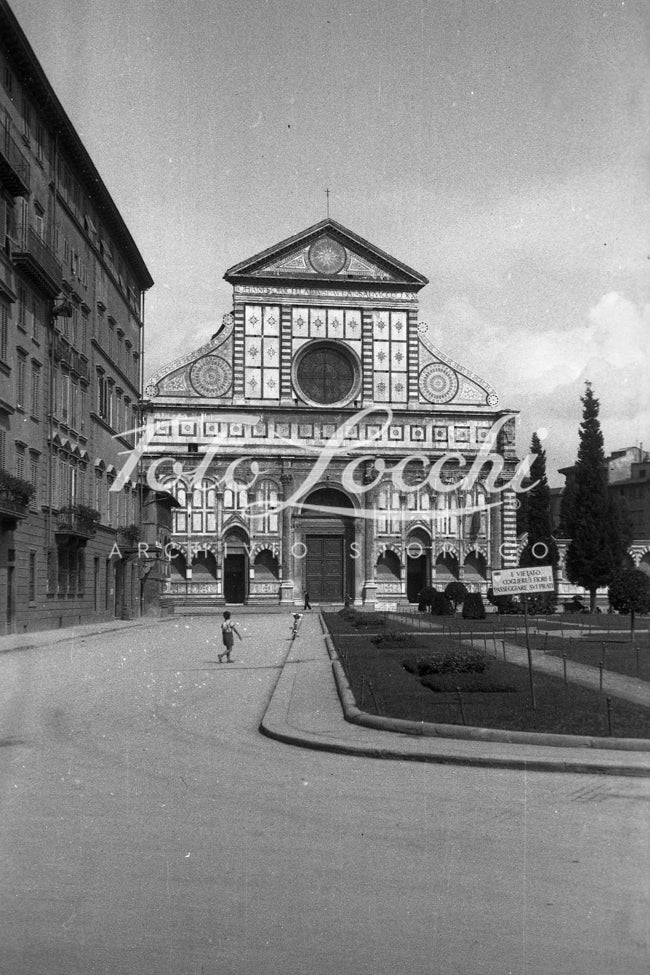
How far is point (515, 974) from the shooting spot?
5.98 meters

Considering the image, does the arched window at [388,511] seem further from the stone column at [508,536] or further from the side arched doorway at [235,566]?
the side arched doorway at [235,566]

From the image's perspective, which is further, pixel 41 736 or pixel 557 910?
pixel 41 736

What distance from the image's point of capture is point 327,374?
77.2m

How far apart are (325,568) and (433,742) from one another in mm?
61901

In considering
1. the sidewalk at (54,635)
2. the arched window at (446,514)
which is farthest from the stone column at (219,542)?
the sidewalk at (54,635)

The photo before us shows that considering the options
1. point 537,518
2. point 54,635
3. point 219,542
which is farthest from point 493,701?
point 537,518

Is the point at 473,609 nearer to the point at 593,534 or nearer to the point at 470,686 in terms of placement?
the point at 593,534

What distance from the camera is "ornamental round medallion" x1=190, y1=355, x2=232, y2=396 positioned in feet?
248

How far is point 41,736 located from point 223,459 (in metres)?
60.9

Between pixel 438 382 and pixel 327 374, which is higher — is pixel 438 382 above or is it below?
below

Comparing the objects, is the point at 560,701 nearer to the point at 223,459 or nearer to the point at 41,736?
the point at 41,736

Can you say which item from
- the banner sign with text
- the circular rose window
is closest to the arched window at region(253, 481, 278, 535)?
the circular rose window

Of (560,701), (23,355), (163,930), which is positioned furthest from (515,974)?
(23,355)

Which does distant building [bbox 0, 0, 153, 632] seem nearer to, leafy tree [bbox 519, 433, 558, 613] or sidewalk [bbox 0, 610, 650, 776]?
sidewalk [bbox 0, 610, 650, 776]
